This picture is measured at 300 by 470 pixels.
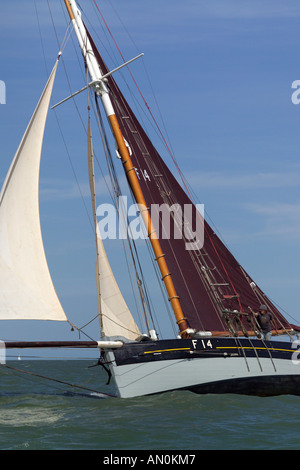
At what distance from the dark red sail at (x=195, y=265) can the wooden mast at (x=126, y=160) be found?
1.06 ft

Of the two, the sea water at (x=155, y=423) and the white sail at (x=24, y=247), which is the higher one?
the white sail at (x=24, y=247)

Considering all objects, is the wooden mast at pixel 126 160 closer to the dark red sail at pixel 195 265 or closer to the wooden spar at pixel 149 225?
the wooden spar at pixel 149 225

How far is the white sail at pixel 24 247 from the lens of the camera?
21281 mm

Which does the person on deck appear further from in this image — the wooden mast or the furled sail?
the furled sail

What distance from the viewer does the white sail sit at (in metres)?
21.3

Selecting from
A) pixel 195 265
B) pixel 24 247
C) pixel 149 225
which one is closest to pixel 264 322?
pixel 195 265

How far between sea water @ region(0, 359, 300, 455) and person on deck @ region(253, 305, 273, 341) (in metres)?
2.50

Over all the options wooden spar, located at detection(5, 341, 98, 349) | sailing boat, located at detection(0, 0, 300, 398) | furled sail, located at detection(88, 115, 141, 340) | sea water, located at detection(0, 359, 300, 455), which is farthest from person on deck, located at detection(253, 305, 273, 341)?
wooden spar, located at detection(5, 341, 98, 349)

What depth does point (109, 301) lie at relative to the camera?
24203mm

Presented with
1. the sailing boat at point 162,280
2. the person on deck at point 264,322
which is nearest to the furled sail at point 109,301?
the sailing boat at point 162,280

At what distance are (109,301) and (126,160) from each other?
5.95 metres

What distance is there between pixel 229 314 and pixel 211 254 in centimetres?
289

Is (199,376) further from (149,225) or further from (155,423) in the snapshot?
(149,225)

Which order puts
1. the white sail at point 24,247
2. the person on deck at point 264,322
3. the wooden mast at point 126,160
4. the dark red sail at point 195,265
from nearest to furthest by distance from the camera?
the white sail at point 24,247 < the person on deck at point 264,322 < the wooden mast at point 126,160 < the dark red sail at point 195,265
